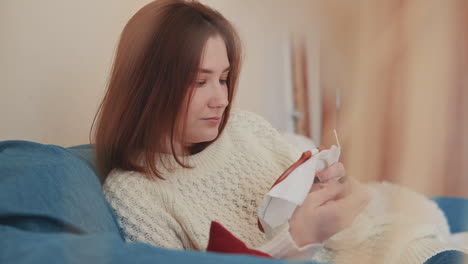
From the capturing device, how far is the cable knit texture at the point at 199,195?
0.77 m

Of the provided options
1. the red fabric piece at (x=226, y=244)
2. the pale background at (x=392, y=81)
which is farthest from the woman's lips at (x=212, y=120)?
the pale background at (x=392, y=81)

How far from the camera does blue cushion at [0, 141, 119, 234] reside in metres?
0.61

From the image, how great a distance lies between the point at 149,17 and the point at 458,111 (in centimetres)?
54

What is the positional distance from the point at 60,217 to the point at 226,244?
9.5 inches

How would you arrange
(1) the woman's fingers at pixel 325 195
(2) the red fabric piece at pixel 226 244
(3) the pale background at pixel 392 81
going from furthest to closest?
1. (1) the woman's fingers at pixel 325 195
2. (2) the red fabric piece at pixel 226 244
3. (3) the pale background at pixel 392 81

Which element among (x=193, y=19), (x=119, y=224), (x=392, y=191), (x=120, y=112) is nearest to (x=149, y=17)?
(x=193, y=19)

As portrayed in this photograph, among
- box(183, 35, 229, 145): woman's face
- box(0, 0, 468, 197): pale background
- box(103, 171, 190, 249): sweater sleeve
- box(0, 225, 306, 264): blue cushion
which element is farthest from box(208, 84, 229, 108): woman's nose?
box(0, 0, 468, 197): pale background

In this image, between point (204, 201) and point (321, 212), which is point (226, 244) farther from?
point (204, 201)

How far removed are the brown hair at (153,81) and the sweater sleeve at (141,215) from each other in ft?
0.12

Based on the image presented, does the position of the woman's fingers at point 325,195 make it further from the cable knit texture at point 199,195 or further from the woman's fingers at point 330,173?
the cable knit texture at point 199,195

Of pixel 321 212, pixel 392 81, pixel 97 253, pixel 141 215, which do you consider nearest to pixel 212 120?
pixel 141 215

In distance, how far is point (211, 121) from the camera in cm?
81

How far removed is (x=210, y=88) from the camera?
767mm

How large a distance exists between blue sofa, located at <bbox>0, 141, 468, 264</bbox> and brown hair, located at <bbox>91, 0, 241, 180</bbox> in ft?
0.26
